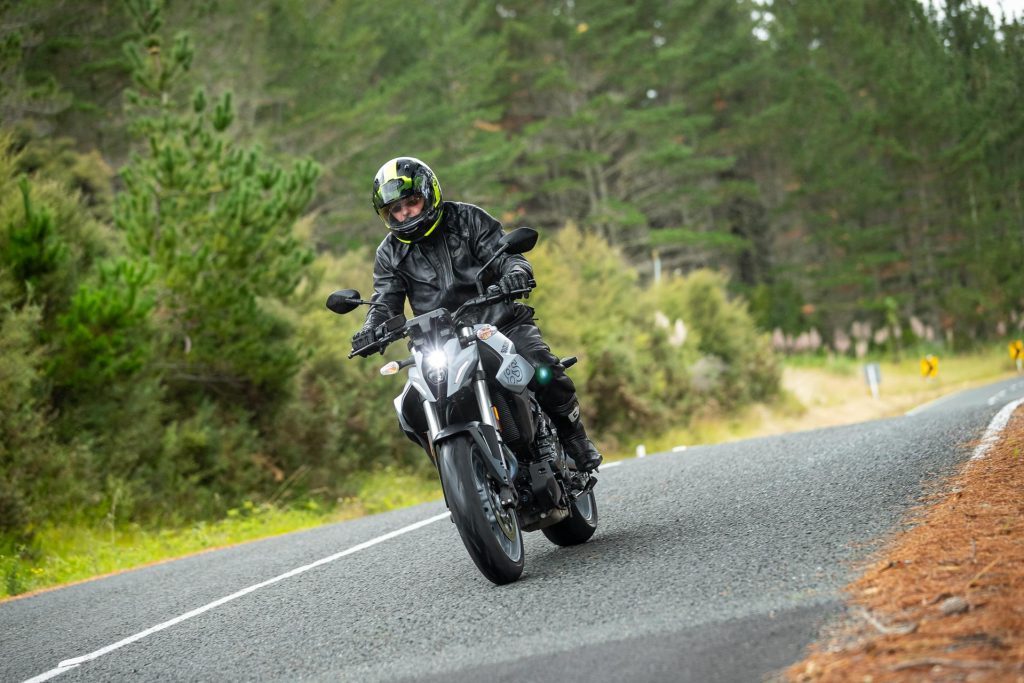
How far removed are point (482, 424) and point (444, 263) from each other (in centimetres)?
126

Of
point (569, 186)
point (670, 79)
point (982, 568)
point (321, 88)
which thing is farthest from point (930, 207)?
point (982, 568)

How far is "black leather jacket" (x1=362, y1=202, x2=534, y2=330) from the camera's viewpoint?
6.86 meters

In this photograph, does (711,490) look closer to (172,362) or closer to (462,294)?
(462,294)

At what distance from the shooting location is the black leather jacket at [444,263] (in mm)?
6863

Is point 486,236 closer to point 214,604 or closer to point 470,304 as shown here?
point 470,304

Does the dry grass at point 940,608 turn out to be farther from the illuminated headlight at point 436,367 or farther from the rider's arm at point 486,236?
the rider's arm at point 486,236

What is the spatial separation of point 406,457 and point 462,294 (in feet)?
51.2

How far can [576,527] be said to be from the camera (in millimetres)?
7168

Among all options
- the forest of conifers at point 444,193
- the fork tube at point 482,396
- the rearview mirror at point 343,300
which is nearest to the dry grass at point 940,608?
the fork tube at point 482,396

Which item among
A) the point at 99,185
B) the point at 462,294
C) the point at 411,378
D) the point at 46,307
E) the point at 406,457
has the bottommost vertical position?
the point at 406,457

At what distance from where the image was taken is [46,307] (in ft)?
46.6

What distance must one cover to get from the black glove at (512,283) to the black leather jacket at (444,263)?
420 mm

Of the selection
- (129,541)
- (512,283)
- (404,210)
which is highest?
(404,210)

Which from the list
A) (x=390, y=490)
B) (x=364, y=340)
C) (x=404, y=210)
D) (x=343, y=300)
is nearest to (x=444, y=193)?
(x=390, y=490)
